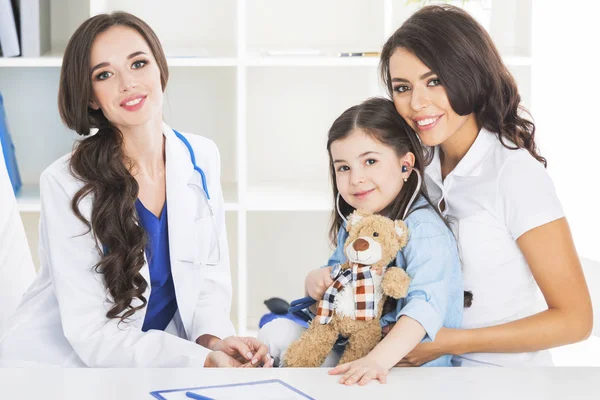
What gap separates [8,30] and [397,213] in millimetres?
1616

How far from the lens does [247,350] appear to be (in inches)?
60.2

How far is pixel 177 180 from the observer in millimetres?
1824

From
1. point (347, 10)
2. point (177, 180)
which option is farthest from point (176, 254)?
point (347, 10)

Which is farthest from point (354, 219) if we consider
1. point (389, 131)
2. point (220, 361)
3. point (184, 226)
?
point (184, 226)

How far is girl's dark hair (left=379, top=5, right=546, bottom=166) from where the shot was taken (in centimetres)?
143

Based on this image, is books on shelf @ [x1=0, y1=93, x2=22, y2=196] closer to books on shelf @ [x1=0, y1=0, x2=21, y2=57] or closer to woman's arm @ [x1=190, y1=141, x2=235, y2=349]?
books on shelf @ [x1=0, y1=0, x2=21, y2=57]

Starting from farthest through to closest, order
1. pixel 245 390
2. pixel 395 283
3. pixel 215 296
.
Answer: pixel 215 296, pixel 395 283, pixel 245 390

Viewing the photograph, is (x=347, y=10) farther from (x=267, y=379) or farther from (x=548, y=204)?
(x=267, y=379)

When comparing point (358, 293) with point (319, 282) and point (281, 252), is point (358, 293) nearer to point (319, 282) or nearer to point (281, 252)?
point (319, 282)

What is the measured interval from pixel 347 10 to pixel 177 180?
4.28ft

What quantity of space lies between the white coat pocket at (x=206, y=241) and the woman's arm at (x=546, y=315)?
2.14 ft

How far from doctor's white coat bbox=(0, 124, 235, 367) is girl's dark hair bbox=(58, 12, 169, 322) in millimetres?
25

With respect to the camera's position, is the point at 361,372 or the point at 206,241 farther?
the point at 206,241

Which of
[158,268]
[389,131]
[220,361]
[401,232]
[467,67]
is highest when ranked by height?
[467,67]
